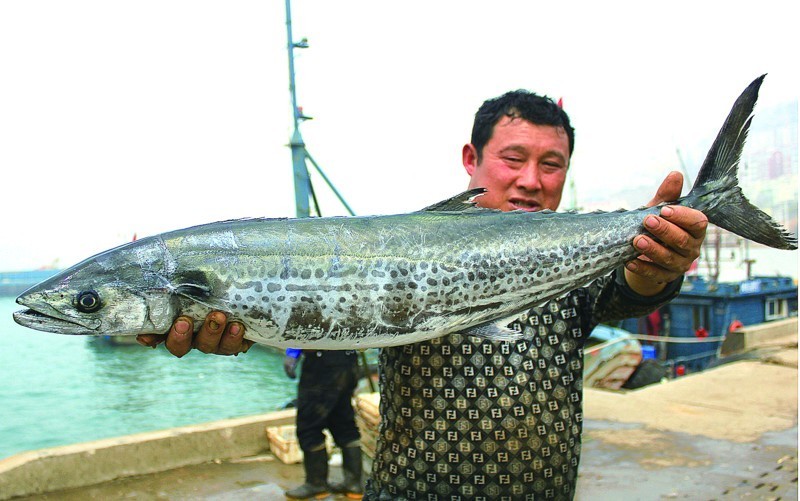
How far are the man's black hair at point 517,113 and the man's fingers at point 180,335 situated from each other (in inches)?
58.6

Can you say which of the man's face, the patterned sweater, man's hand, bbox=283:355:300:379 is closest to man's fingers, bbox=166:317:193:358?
the patterned sweater

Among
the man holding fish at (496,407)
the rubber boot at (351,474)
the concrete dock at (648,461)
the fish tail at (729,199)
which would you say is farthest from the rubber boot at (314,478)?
the fish tail at (729,199)

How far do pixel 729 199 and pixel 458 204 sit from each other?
979 mm

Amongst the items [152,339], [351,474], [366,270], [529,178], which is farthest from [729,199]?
[351,474]

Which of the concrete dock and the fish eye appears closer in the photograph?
the fish eye

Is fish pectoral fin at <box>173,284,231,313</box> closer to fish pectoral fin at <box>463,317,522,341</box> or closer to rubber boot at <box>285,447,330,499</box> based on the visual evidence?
fish pectoral fin at <box>463,317,522,341</box>

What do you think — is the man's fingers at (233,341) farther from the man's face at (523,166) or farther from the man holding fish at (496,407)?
the man's face at (523,166)

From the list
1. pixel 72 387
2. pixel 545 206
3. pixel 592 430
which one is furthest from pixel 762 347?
pixel 72 387

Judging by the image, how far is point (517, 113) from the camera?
2.77 m

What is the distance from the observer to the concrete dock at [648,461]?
219 inches

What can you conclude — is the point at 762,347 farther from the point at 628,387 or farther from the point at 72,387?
the point at 72,387

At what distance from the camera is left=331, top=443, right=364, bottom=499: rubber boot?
583 cm

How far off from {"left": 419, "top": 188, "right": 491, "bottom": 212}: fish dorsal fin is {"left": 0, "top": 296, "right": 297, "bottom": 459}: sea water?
1737 centimetres

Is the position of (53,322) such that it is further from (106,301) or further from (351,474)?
(351,474)
